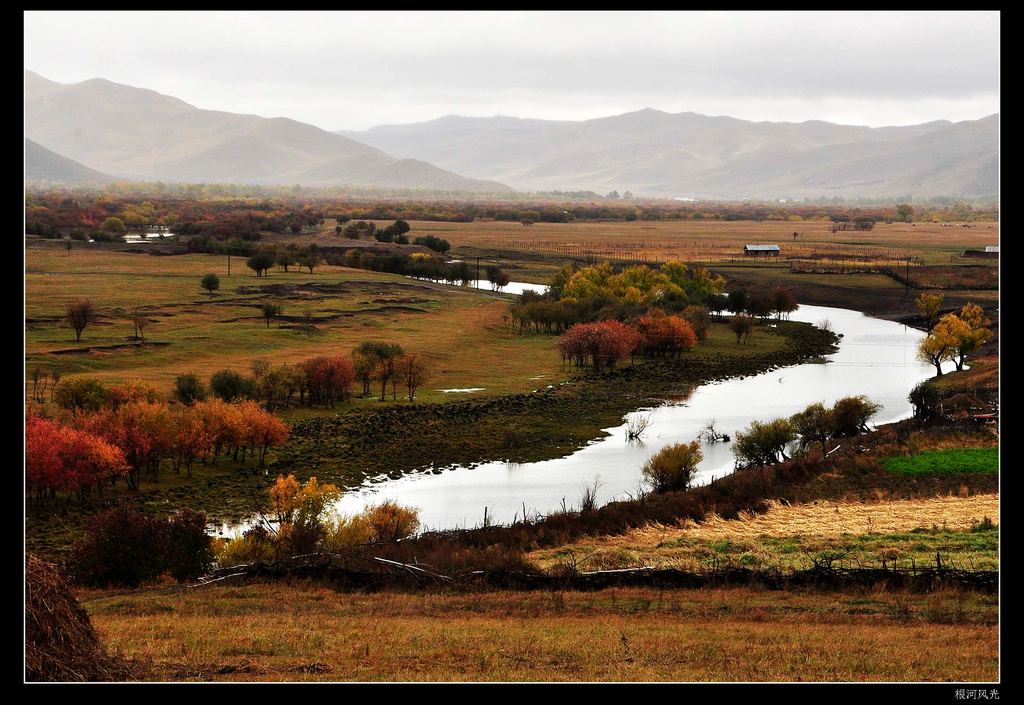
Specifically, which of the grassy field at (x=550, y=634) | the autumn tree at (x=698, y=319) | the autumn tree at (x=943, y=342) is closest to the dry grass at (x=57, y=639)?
the grassy field at (x=550, y=634)

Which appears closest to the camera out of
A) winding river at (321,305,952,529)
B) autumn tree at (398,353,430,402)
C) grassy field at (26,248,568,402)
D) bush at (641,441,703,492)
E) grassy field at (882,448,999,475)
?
grassy field at (882,448,999,475)

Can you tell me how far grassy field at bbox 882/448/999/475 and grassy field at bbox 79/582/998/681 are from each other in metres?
16.3

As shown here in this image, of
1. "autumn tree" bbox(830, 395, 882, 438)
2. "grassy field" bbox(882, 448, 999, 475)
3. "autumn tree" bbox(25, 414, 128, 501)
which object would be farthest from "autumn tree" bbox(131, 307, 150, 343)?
"grassy field" bbox(882, 448, 999, 475)

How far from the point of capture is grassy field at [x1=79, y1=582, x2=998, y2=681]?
14094 mm

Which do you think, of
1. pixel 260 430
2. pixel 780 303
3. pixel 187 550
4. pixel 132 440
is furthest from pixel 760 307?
pixel 187 550

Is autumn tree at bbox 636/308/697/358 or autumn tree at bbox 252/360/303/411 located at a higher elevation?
autumn tree at bbox 636/308/697/358

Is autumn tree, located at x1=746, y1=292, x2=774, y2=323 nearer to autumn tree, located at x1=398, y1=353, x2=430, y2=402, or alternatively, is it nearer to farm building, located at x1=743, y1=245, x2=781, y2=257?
autumn tree, located at x1=398, y1=353, x2=430, y2=402

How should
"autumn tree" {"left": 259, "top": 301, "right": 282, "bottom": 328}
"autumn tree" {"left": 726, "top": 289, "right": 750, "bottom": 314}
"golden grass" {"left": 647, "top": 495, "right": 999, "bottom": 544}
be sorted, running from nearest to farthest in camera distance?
1. "golden grass" {"left": 647, "top": 495, "right": 999, "bottom": 544}
2. "autumn tree" {"left": 259, "top": 301, "right": 282, "bottom": 328}
3. "autumn tree" {"left": 726, "top": 289, "right": 750, "bottom": 314}

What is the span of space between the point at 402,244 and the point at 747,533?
114426 mm

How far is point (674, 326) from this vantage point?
232 ft

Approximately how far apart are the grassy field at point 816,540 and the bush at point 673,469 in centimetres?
556

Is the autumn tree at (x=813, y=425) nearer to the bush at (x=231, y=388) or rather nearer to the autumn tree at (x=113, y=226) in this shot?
the bush at (x=231, y=388)

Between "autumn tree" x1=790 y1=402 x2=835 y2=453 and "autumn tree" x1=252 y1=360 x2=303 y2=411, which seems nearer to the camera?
"autumn tree" x1=790 y1=402 x2=835 y2=453

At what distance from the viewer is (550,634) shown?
55.3ft
